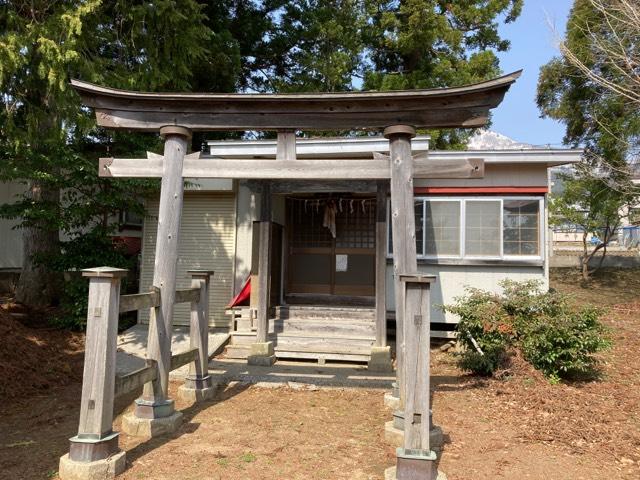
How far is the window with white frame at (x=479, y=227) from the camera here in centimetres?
903

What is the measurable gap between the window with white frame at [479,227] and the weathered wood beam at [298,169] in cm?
408

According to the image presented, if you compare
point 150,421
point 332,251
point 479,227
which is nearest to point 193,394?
point 150,421

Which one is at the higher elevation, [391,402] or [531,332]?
[531,332]

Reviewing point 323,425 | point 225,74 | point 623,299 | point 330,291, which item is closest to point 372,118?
point 323,425

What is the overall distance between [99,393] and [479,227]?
23.7ft

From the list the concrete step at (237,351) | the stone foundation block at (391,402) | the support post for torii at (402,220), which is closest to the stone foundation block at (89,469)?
the support post for torii at (402,220)

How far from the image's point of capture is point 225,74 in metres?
14.2

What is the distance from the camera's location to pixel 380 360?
7902 millimetres

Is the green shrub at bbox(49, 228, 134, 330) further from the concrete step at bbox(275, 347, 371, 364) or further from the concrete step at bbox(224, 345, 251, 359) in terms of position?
the concrete step at bbox(275, 347, 371, 364)

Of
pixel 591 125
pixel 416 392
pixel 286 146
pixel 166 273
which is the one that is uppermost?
pixel 591 125

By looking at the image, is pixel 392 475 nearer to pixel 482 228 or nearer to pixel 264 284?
pixel 264 284

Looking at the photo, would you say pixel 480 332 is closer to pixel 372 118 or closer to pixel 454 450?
pixel 454 450

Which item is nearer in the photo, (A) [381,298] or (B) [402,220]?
(B) [402,220]

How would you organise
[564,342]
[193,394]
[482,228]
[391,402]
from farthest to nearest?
[482,228] < [564,342] < [193,394] < [391,402]
